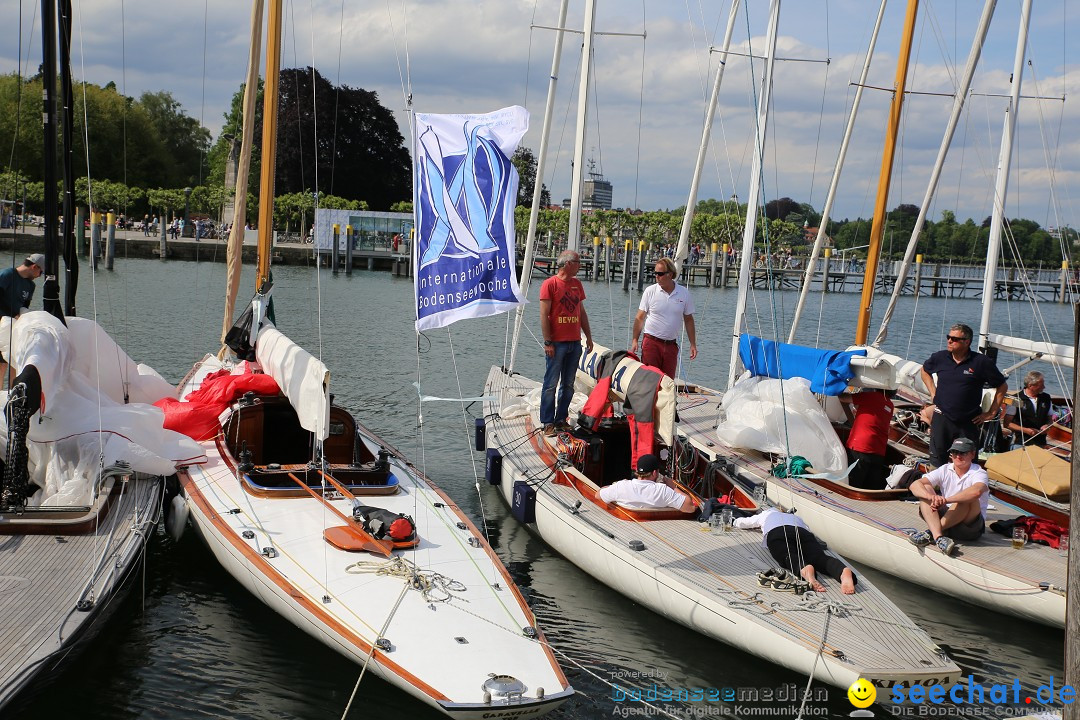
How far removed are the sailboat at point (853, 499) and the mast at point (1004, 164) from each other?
5.24m

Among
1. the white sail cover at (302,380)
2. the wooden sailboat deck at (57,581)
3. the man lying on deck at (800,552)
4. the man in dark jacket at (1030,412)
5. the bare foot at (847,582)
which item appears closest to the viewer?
the wooden sailboat deck at (57,581)

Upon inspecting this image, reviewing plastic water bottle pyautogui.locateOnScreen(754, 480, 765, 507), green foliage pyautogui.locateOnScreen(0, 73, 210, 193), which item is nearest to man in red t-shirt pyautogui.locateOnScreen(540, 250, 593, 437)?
plastic water bottle pyautogui.locateOnScreen(754, 480, 765, 507)

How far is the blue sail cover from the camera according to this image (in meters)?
11.0

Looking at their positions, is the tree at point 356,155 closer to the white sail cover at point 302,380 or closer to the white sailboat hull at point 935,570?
the white sail cover at point 302,380

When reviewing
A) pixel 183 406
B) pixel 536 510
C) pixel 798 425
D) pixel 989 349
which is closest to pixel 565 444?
pixel 536 510

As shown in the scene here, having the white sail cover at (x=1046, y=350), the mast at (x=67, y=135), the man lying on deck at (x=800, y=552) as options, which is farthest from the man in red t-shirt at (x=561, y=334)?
the white sail cover at (x=1046, y=350)

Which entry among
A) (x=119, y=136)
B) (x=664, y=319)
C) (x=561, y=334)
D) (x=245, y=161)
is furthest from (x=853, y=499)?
(x=119, y=136)

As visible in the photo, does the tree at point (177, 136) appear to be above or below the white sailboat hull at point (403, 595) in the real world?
above

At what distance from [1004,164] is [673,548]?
36.5ft

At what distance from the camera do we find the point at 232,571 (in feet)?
26.9

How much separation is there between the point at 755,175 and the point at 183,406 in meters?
8.74

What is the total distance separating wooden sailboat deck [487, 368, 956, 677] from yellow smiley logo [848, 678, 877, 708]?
0.35ft

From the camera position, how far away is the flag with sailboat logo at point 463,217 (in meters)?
7.61

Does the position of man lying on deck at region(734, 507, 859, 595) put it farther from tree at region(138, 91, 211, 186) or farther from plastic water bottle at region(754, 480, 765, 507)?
tree at region(138, 91, 211, 186)
